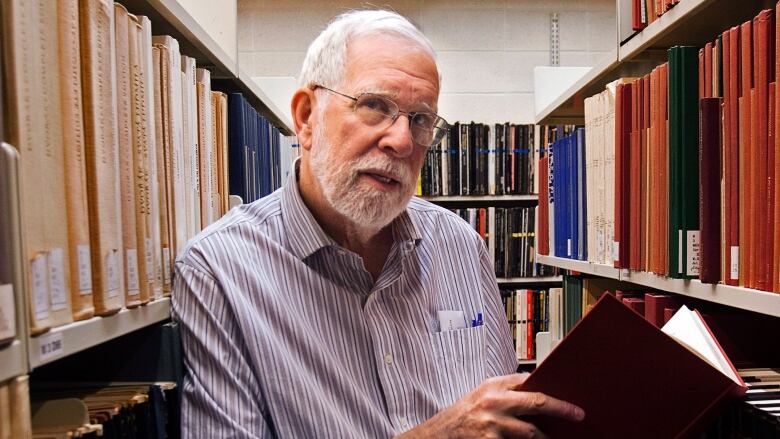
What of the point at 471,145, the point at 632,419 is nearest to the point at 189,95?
the point at 632,419

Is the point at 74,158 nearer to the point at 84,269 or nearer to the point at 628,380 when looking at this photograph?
the point at 84,269

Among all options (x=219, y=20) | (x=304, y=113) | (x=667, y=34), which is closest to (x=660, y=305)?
(x=667, y=34)

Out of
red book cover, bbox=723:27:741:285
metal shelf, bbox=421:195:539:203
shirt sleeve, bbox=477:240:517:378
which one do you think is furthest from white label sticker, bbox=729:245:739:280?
metal shelf, bbox=421:195:539:203

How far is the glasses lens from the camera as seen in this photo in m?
1.15

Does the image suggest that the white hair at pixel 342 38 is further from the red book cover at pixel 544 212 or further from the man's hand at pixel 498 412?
the red book cover at pixel 544 212

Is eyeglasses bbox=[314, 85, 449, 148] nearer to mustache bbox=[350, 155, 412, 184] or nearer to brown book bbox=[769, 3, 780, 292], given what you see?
mustache bbox=[350, 155, 412, 184]

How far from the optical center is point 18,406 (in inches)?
21.6

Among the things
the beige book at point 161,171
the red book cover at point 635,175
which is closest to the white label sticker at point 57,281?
the beige book at point 161,171

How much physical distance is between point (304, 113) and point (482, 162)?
225 centimetres

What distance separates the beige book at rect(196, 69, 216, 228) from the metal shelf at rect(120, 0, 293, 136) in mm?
71

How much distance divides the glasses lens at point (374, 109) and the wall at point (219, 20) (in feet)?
2.04

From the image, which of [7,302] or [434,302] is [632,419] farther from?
[7,302]

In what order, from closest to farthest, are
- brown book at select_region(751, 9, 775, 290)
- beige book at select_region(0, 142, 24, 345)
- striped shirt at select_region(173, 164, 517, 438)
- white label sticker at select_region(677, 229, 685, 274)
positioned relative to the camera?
1. beige book at select_region(0, 142, 24, 345)
2. brown book at select_region(751, 9, 775, 290)
3. striped shirt at select_region(173, 164, 517, 438)
4. white label sticker at select_region(677, 229, 685, 274)

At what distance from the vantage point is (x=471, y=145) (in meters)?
3.39
